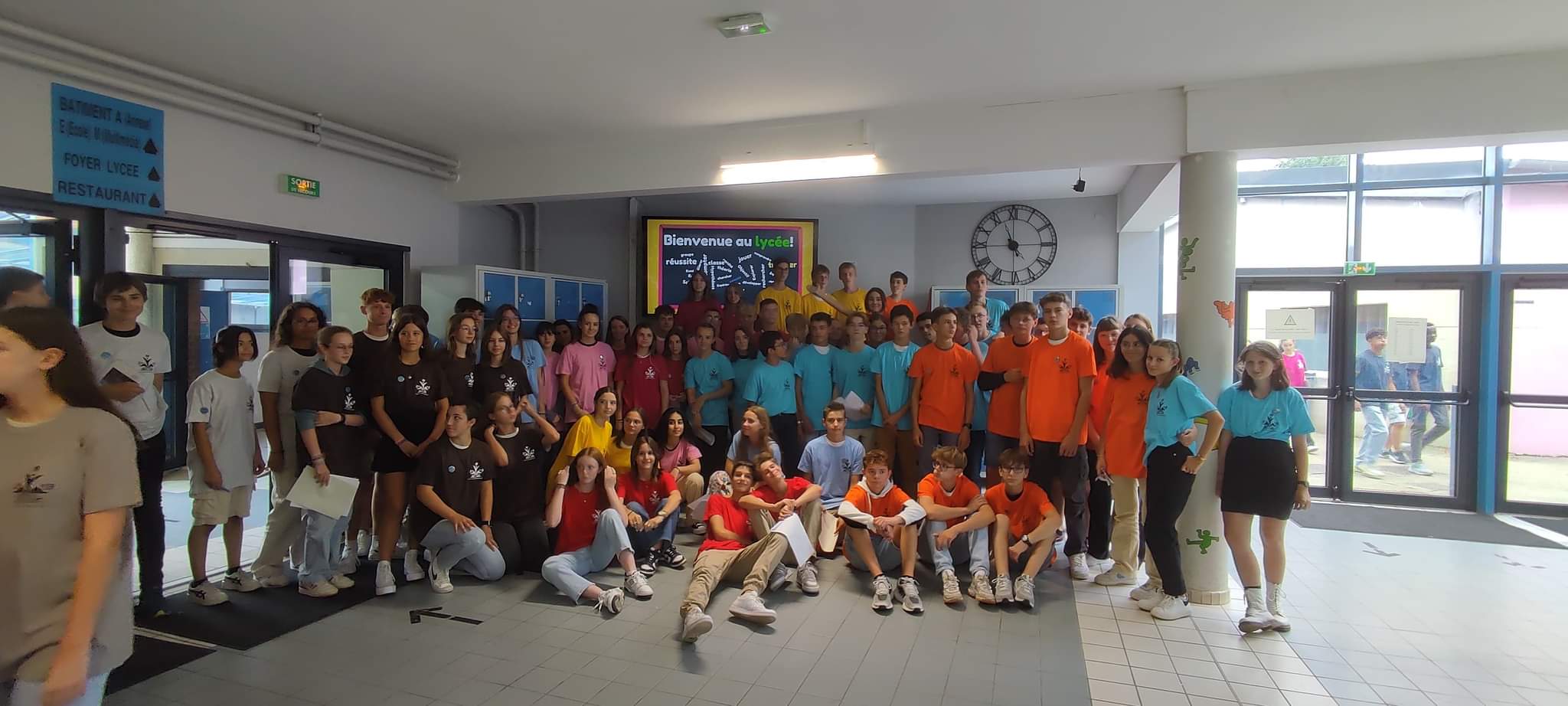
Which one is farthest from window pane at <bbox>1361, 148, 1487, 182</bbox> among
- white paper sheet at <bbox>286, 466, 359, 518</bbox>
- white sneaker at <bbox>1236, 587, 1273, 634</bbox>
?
white paper sheet at <bbox>286, 466, 359, 518</bbox>

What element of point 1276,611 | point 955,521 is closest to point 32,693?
point 955,521

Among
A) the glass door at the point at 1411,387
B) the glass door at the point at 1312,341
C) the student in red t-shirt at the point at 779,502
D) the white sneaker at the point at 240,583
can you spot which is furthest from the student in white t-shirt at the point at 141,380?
the glass door at the point at 1411,387

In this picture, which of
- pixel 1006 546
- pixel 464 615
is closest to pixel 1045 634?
pixel 1006 546

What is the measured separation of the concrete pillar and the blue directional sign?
572 centimetres

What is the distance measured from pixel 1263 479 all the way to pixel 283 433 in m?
5.20

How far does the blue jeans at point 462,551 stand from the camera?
4059mm

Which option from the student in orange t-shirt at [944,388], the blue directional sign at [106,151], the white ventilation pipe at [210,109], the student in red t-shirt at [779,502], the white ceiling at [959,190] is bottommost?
the student in red t-shirt at [779,502]

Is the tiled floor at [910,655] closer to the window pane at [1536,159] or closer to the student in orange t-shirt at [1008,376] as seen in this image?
the student in orange t-shirt at [1008,376]

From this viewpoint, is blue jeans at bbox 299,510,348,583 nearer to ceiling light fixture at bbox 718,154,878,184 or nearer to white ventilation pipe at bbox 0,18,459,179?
white ventilation pipe at bbox 0,18,459,179

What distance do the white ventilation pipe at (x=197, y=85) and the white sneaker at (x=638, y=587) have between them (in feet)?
12.0

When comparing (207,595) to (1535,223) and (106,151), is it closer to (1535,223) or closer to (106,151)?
(106,151)

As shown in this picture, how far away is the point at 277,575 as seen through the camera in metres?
4.13

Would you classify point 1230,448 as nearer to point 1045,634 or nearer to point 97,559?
point 1045,634

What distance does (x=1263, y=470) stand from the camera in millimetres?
3561
